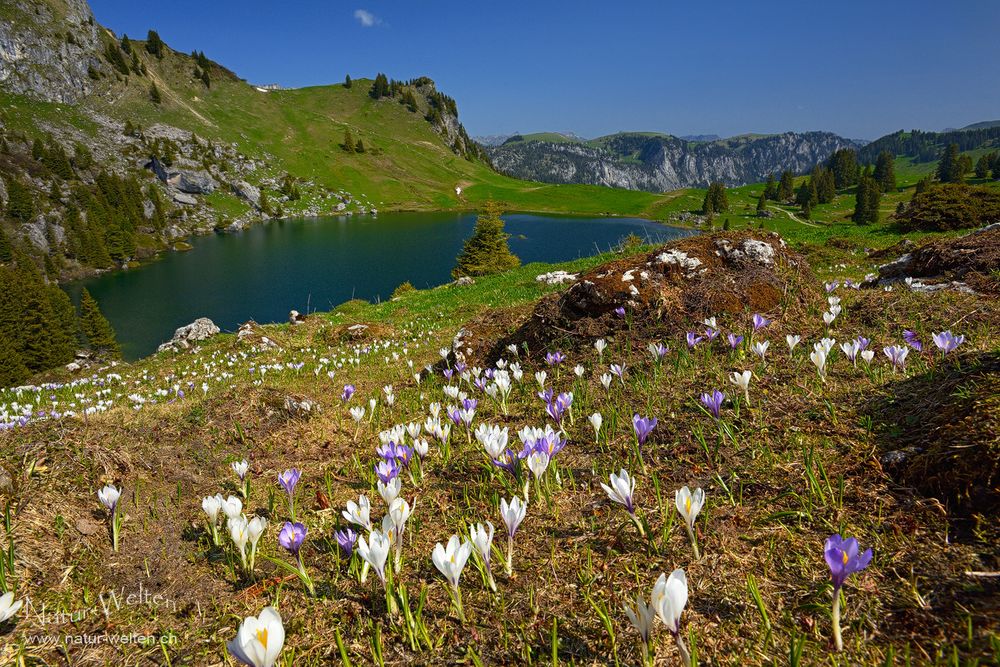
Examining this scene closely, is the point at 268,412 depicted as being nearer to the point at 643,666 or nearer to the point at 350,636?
the point at 350,636

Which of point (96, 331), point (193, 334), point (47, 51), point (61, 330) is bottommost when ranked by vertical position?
point (96, 331)

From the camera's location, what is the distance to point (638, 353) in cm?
541

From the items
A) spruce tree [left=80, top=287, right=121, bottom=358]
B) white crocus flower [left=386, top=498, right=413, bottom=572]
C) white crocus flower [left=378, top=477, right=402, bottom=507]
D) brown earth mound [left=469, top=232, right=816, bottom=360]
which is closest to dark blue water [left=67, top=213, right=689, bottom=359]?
spruce tree [left=80, top=287, right=121, bottom=358]

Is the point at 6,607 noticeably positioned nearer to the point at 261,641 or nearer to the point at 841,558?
the point at 261,641

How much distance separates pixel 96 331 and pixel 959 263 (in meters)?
49.2

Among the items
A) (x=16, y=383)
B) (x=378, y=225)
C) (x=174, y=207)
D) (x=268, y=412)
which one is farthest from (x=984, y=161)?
(x=174, y=207)

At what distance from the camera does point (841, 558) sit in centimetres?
154

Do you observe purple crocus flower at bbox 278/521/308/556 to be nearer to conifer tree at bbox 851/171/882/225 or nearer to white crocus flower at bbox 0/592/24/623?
white crocus flower at bbox 0/592/24/623

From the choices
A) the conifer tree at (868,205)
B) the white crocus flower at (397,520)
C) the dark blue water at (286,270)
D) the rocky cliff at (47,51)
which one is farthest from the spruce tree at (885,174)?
the rocky cliff at (47,51)

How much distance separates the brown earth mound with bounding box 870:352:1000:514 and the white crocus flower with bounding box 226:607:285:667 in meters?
3.00

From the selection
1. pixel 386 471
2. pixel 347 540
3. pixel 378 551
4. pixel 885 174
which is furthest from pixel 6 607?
pixel 885 174

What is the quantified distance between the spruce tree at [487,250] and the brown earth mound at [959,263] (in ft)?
95.8

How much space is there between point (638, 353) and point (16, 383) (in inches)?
1615

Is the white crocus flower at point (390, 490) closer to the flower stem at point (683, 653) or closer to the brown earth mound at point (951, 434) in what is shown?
the flower stem at point (683, 653)
